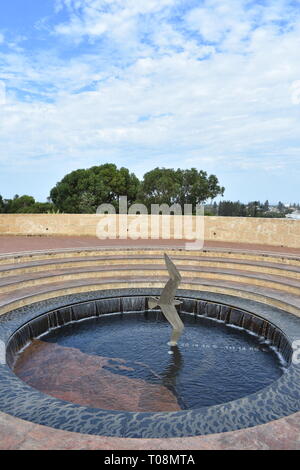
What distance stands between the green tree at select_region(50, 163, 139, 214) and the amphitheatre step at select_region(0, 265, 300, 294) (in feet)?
52.7

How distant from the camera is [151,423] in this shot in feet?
12.3

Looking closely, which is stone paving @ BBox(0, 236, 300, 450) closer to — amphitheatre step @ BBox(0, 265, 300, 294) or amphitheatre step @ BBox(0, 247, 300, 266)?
amphitheatre step @ BBox(0, 265, 300, 294)

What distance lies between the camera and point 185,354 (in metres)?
6.47

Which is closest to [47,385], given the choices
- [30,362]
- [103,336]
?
[30,362]

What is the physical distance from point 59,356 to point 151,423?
10.4 ft

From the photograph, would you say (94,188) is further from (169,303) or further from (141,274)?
(169,303)

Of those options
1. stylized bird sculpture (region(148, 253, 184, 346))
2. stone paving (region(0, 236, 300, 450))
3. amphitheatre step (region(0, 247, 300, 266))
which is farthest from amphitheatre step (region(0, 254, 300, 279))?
stone paving (region(0, 236, 300, 450))

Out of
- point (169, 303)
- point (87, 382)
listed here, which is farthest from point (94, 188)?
point (87, 382)

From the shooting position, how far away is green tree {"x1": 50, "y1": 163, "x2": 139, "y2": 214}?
27719 millimetres

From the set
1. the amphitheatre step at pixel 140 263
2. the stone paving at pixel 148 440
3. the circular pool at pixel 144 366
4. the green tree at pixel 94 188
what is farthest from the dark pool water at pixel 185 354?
the green tree at pixel 94 188

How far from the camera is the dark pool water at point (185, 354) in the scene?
210 inches

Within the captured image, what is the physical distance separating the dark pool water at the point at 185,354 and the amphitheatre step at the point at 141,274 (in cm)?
211

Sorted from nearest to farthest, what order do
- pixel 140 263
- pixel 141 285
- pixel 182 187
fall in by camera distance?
pixel 141 285 → pixel 140 263 → pixel 182 187

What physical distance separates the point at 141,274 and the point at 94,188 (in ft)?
59.6
